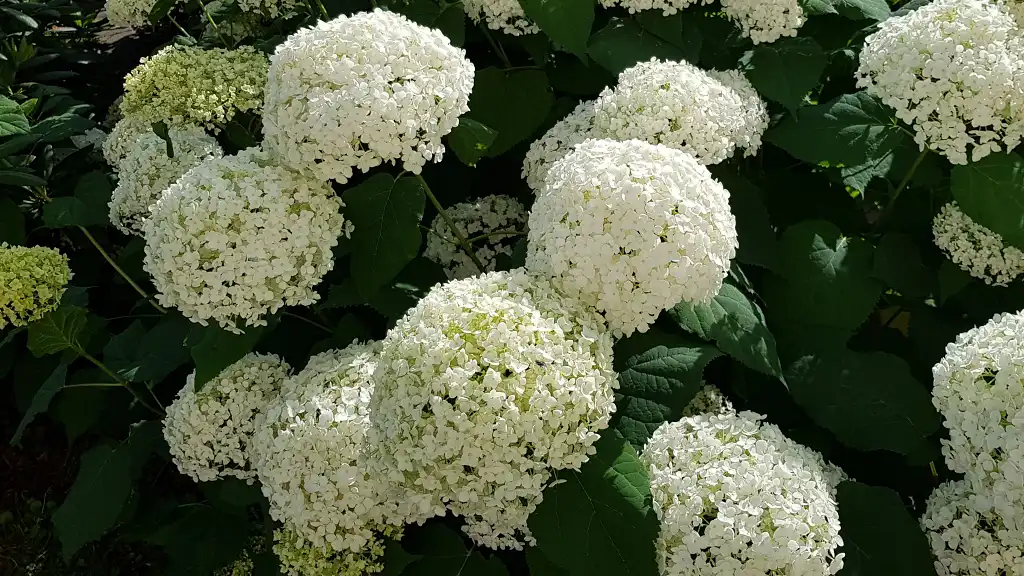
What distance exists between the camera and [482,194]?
3.21 m

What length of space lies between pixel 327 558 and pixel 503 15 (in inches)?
72.3

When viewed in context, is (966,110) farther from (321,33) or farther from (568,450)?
(321,33)

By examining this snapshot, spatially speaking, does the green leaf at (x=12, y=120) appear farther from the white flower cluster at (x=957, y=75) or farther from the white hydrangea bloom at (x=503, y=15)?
the white flower cluster at (x=957, y=75)

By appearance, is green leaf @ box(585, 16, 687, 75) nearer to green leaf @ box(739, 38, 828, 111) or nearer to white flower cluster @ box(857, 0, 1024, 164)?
green leaf @ box(739, 38, 828, 111)

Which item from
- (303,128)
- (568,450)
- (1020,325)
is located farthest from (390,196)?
(1020,325)

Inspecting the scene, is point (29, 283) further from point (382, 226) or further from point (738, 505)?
point (738, 505)

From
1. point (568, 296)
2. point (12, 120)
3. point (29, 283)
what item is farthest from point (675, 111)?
point (12, 120)

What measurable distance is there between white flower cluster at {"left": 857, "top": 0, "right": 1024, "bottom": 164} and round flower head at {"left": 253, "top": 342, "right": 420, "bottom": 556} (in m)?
1.78

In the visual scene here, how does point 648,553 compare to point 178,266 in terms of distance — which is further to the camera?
point 178,266

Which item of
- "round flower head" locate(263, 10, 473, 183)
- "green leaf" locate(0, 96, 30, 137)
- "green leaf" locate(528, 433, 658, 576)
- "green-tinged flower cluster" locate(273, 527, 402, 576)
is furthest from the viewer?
"green leaf" locate(0, 96, 30, 137)

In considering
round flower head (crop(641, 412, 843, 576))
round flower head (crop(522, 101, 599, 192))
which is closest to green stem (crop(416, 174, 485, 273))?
round flower head (crop(522, 101, 599, 192))

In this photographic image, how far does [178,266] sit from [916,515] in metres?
2.20

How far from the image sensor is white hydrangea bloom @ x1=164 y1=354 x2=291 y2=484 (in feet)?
7.88

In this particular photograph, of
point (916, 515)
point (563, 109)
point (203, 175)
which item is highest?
point (203, 175)
